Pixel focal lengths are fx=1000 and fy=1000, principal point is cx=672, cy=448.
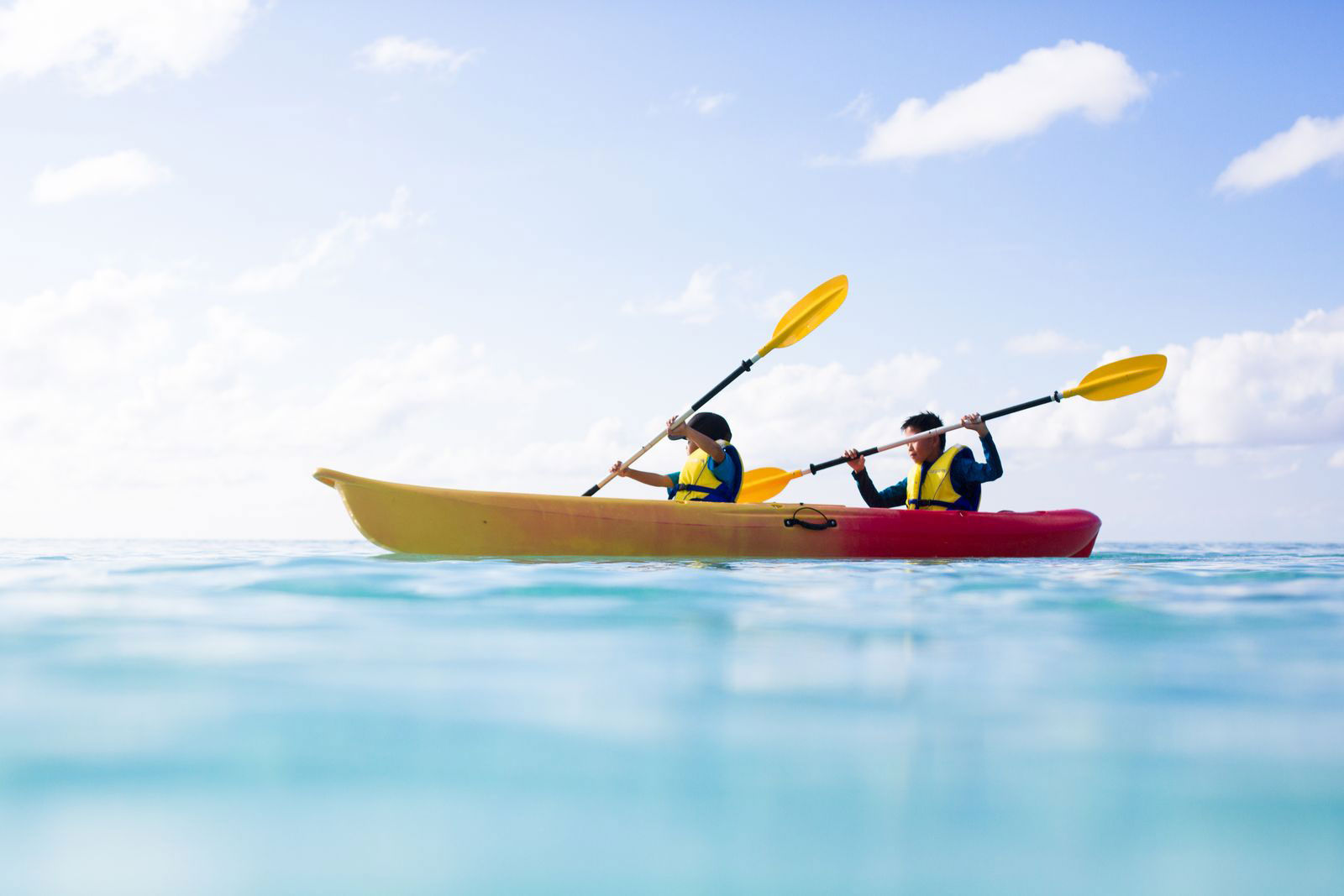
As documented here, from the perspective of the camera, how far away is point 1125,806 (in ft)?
6.66

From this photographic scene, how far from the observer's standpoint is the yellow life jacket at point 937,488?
320 inches

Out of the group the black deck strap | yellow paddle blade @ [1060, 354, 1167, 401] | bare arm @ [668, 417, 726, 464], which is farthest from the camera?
yellow paddle blade @ [1060, 354, 1167, 401]

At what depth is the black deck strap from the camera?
24.6ft

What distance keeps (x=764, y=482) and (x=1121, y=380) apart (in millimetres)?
3315

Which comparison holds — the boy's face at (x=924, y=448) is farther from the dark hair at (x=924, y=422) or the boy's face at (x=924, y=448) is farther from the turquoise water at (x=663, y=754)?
the turquoise water at (x=663, y=754)

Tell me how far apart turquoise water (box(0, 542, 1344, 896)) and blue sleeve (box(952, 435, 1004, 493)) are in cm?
397

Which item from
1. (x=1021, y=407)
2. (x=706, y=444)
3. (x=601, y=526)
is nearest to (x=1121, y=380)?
(x=1021, y=407)

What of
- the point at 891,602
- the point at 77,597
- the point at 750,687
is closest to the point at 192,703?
the point at 750,687

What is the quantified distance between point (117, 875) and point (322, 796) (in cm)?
39

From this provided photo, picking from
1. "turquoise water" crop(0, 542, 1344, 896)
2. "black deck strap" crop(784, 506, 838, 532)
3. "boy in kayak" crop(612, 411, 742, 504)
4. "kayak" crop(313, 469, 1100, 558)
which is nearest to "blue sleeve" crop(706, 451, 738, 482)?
"boy in kayak" crop(612, 411, 742, 504)

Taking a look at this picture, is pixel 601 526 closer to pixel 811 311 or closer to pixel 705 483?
pixel 705 483

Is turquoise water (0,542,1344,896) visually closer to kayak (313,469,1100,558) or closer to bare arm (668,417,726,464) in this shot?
kayak (313,469,1100,558)

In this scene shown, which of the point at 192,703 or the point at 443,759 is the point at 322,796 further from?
the point at 192,703

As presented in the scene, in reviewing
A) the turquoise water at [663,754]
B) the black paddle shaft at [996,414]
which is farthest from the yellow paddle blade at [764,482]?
the turquoise water at [663,754]
